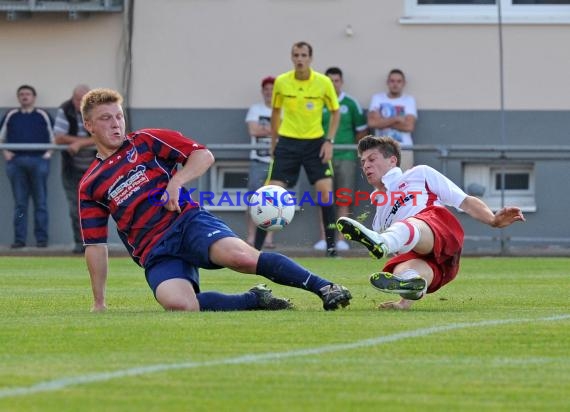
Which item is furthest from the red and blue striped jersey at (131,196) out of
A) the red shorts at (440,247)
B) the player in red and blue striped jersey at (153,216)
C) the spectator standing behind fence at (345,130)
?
the spectator standing behind fence at (345,130)

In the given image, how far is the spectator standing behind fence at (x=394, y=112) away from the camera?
19.0 m

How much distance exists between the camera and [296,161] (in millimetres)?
16875

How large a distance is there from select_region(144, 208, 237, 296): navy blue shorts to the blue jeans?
9751mm

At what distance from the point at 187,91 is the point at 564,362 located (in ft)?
46.9

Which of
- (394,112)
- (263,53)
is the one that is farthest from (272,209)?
(263,53)

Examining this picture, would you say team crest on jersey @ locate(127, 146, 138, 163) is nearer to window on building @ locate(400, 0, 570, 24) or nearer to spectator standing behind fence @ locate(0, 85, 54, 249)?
spectator standing behind fence @ locate(0, 85, 54, 249)

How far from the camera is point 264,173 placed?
→ 60.7 ft

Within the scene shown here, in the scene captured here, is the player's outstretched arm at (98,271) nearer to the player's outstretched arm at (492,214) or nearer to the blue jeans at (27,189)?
the player's outstretched arm at (492,214)

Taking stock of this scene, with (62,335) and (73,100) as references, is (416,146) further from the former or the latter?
(62,335)

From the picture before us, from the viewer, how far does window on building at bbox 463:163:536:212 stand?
18.6 m

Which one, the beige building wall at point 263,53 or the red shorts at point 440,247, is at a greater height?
the beige building wall at point 263,53

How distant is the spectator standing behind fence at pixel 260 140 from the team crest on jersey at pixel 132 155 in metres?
8.61

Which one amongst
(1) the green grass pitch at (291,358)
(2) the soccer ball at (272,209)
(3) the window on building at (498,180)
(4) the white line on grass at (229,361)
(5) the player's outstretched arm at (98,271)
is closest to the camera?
(1) the green grass pitch at (291,358)

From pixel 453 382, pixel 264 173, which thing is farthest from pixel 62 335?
pixel 264 173
